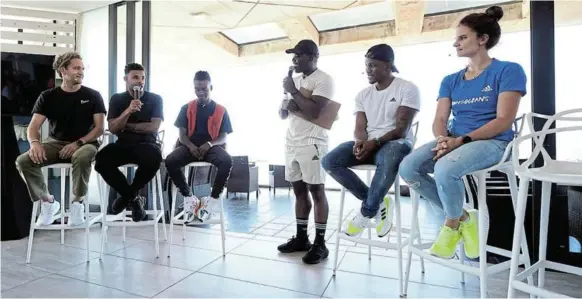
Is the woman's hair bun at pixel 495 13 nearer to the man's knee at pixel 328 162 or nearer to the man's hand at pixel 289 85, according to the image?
the man's knee at pixel 328 162

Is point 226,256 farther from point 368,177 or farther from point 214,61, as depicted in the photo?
point 214,61

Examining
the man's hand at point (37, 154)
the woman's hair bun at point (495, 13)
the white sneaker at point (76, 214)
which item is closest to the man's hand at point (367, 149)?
the woman's hair bun at point (495, 13)

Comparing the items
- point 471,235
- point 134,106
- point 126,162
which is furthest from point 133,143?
point 471,235

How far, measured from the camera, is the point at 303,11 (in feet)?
14.5

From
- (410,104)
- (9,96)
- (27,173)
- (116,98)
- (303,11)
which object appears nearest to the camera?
(410,104)

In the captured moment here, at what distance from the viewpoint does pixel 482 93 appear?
1.55m

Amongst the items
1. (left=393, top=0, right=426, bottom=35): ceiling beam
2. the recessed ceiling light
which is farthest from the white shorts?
(left=393, top=0, right=426, bottom=35): ceiling beam

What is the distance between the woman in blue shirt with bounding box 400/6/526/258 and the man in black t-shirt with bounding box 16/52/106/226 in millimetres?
2110

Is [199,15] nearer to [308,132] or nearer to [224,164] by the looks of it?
[224,164]

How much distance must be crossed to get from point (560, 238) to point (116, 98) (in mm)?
3159

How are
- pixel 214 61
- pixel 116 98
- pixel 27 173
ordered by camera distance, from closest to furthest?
pixel 27 173 < pixel 116 98 < pixel 214 61

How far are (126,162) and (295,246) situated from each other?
131 centimetres

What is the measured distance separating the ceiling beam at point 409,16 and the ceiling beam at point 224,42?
10.4 feet

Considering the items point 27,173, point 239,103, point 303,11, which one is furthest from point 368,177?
point 239,103
